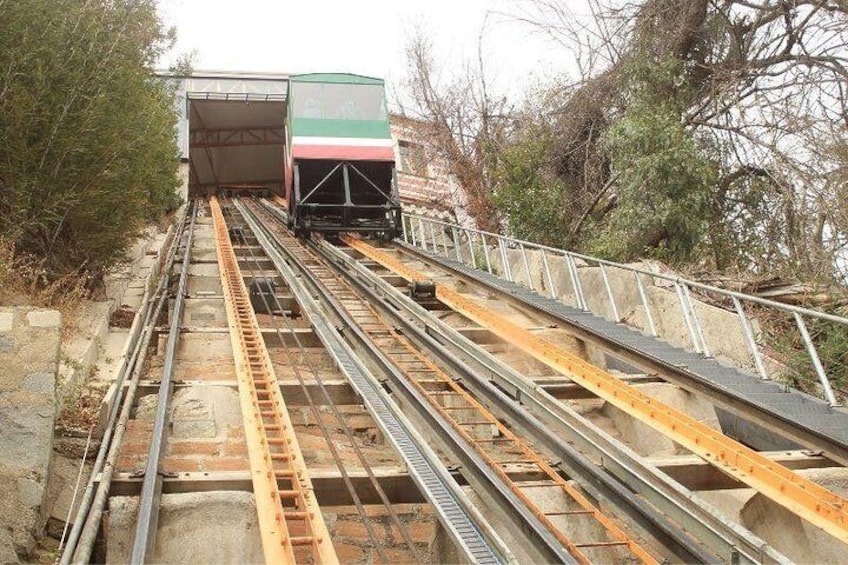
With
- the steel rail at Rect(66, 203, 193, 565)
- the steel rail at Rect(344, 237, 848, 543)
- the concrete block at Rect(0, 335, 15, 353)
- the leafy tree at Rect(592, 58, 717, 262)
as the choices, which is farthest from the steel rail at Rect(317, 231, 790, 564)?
the leafy tree at Rect(592, 58, 717, 262)

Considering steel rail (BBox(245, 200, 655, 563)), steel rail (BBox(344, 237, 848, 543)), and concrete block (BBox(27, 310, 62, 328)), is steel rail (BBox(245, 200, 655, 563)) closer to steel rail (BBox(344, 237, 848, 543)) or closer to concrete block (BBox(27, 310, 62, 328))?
steel rail (BBox(344, 237, 848, 543))

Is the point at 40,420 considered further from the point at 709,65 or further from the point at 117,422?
the point at 709,65

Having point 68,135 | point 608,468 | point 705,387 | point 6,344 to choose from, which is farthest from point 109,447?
point 68,135

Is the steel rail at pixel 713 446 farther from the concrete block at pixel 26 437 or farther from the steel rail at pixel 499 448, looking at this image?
the concrete block at pixel 26 437

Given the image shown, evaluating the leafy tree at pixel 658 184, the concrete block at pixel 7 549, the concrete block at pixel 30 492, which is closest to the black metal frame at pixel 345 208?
the leafy tree at pixel 658 184

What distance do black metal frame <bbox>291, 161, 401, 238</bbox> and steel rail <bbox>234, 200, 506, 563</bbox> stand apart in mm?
5997

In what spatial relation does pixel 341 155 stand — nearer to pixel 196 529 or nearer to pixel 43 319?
pixel 43 319

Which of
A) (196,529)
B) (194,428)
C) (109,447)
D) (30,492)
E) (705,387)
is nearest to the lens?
(196,529)

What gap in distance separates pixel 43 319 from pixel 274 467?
2.10 meters

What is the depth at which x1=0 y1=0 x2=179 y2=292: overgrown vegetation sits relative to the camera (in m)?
6.89

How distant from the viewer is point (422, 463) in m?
4.07

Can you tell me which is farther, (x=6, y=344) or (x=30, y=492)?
(x=6, y=344)

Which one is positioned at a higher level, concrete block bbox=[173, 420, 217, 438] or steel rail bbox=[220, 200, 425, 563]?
steel rail bbox=[220, 200, 425, 563]

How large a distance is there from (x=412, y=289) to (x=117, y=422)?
4692mm
